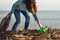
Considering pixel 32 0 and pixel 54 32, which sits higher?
pixel 32 0

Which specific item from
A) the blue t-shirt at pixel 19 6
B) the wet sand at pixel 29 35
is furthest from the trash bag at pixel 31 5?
the wet sand at pixel 29 35

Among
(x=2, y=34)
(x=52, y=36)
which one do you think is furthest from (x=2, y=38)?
(x=52, y=36)

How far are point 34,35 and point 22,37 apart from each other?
74cm

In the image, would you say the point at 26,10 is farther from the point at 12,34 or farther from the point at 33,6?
the point at 12,34

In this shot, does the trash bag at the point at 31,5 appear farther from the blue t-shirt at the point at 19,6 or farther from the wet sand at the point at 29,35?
the wet sand at the point at 29,35

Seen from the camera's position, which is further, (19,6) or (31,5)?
(19,6)

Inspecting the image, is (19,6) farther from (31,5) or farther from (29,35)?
(29,35)

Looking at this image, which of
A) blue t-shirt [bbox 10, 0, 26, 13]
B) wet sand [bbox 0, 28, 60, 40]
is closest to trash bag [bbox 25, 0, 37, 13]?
blue t-shirt [bbox 10, 0, 26, 13]

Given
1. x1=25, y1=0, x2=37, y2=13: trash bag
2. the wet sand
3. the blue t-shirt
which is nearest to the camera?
the wet sand

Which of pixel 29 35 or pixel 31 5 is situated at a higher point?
pixel 31 5

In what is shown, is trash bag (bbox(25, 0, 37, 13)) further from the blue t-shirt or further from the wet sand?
the wet sand

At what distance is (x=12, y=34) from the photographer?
1080cm

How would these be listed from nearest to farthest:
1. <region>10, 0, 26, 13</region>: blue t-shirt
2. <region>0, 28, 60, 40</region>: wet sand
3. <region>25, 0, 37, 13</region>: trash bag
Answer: <region>0, 28, 60, 40</region>: wet sand → <region>25, 0, 37, 13</region>: trash bag → <region>10, 0, 26, 13</region>: blue t-shirt

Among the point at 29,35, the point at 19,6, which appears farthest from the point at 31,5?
the point at 29,35
